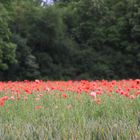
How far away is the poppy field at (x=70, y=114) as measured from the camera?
4145 millimetres

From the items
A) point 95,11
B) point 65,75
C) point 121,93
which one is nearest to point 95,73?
point 65,75

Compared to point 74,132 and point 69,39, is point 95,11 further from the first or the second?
point 74,132

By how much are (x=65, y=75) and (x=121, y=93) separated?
24568mm

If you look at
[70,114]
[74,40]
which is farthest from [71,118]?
[74,40]

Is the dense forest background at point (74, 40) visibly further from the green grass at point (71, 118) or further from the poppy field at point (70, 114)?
the green grass at point (71, 118)

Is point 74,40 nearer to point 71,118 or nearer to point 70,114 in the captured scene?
point 70,114

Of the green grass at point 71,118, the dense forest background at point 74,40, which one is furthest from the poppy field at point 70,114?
the dense forest background at point 74,40

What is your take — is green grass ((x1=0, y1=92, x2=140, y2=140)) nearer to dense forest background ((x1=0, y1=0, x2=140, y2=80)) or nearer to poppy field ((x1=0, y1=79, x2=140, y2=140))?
poppy field ((x1=0, y1=79, x2=140, y2=140))

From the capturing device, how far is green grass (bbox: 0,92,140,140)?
412cm

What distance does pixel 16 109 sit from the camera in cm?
693

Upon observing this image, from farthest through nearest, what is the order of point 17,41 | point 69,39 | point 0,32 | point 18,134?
1. point 69,39
2. point 17,41
3. point 0,32
4. point 18,134

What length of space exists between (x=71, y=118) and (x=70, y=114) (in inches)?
12.9

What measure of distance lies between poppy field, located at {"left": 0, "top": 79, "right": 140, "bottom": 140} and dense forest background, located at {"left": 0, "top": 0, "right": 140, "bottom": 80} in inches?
871

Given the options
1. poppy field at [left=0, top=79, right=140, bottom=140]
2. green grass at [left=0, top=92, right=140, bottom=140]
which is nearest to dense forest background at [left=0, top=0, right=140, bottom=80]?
poppy field at [left=0, top=79, right=140, bottom=140]
